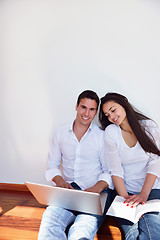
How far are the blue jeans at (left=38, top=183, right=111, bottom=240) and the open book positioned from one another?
0.18 metres

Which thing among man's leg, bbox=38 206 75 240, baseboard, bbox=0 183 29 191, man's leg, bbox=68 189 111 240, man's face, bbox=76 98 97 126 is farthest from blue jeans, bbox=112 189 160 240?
baseboard, bbox=0 183 29 191

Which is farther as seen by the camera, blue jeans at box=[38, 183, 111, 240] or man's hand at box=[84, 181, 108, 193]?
man's hand at box=[84, 181, 108, 193]

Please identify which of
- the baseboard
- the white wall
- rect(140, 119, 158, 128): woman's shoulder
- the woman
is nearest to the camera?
the woman

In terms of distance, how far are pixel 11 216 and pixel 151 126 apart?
4.86ft

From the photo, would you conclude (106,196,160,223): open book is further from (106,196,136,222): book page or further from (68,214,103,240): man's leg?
(68,214,103,240): man's leg

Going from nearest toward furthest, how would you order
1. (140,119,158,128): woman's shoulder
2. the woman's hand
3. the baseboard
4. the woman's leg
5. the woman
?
the woman's leg → the woman's hand → the woman → (140,119,158,128): woman's shoulder → the baseboard

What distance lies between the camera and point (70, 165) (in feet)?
6.79

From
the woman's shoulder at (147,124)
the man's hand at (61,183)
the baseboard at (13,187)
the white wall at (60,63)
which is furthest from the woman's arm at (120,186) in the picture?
the baseboard at (13,187)

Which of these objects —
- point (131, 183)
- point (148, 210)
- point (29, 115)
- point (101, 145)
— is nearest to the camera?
point (148, 210)

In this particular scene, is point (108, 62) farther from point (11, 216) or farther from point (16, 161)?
point (11, 216)

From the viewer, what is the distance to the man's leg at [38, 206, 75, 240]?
1445mm

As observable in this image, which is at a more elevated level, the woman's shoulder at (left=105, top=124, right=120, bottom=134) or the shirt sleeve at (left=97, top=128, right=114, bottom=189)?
the woman's shoulder at (left=105, top=124, right=120, bottom=134)

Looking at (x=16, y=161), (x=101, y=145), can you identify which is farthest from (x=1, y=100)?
(x=101, y=145)

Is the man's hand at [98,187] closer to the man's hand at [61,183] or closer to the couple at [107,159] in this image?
the couple at [107,159]
